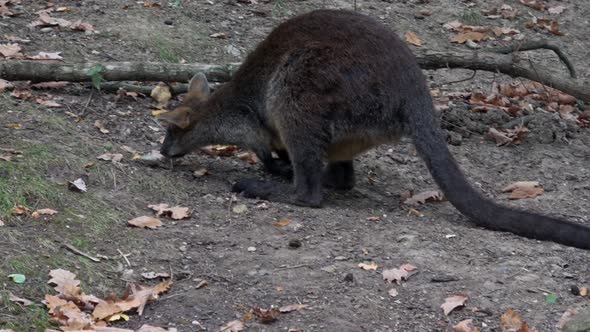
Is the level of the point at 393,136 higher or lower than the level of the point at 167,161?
higher

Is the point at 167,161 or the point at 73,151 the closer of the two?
the point at 73,151

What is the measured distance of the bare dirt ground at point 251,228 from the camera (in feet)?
16.5

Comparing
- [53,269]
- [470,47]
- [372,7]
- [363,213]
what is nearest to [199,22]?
[372,7]

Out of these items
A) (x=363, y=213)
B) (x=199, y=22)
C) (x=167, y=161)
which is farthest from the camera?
(x=199, y=22)

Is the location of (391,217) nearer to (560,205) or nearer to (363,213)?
(363,213)

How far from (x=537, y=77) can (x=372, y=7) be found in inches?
132

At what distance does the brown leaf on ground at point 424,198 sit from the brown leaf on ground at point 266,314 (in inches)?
98.5

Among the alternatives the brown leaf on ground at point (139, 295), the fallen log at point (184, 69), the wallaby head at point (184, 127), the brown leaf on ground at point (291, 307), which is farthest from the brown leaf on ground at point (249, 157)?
the brown leaf on ground at point (291, 307)

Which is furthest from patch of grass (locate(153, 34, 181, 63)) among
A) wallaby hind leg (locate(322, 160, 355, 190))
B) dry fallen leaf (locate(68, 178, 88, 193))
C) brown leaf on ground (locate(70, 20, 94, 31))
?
dry fallen leaf (locate(68, 178, 88, 193))

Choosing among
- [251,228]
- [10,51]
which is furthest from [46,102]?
[251,228]

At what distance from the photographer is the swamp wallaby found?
654 centimetres

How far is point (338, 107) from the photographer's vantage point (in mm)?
6598

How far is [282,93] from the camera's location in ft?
22.3

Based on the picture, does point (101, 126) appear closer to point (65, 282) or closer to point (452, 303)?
point (65, 282)
